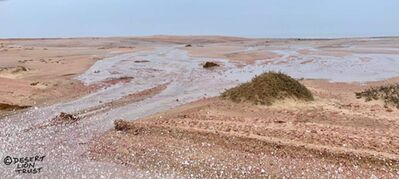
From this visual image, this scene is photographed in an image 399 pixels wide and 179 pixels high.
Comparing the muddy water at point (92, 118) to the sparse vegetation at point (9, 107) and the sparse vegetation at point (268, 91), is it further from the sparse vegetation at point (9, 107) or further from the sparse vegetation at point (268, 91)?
the sparse vegetation at point (268, 91)

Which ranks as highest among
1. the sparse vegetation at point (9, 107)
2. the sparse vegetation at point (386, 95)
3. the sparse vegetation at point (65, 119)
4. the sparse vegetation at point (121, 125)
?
the sparse vegetation at point (386, 95)

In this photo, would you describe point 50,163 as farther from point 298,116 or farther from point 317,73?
point 317,73

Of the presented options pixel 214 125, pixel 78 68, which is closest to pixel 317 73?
pixel 78 68

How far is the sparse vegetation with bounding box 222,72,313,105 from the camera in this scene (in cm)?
1767

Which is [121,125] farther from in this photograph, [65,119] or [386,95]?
[386,95]

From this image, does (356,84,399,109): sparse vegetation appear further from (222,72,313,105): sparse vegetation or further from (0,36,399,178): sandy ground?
(222,72,313,105): sparse vegetation

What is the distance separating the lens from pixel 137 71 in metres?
32.6

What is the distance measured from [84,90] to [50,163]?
11941 millimetres

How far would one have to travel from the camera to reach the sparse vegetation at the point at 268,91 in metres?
17.7

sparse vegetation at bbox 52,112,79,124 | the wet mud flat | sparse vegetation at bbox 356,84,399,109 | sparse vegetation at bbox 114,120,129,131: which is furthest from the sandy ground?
sparse vegetation at bbox 356,84,399,109

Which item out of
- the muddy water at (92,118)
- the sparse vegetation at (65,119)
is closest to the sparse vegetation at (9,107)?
the muddy water at (92,118)

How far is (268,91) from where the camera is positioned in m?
17.8

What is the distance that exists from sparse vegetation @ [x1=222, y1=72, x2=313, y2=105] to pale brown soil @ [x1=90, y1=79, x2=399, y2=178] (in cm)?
43

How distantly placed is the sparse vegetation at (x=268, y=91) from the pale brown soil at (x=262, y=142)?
427 mm
